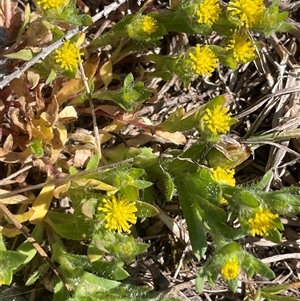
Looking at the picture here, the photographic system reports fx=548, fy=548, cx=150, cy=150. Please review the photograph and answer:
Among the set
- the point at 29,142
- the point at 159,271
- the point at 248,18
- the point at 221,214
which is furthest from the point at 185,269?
the point at 248,18

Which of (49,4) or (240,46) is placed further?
(240,46)

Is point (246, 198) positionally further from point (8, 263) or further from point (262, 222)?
point (8, 263)

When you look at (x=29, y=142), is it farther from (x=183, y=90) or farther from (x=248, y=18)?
(x=248, y=18)

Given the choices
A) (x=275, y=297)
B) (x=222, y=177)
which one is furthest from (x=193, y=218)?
(x=275, y=297)

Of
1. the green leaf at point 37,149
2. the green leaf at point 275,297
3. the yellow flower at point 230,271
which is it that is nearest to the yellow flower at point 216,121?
the yellow flower at point 230,271

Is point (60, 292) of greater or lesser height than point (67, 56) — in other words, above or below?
below

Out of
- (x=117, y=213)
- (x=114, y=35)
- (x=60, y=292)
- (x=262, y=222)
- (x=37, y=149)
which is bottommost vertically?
(x=60, y=292)

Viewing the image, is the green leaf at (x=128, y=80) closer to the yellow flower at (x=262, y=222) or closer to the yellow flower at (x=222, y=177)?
the yellow flower at (x=222, y=177)
